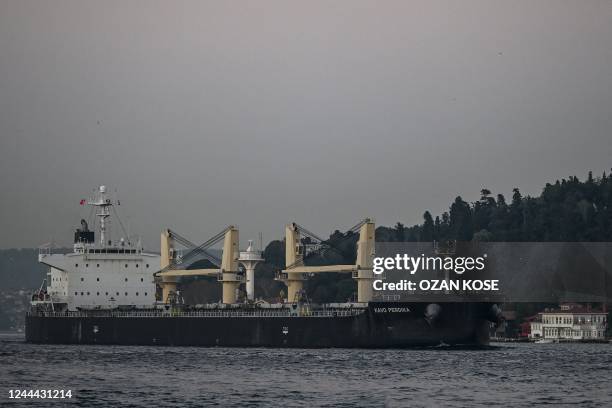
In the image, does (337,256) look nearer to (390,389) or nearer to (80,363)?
(80,363)

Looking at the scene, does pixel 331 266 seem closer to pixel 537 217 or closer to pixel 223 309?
pixel 223 309

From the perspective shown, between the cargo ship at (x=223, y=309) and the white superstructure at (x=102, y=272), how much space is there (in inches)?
3.3

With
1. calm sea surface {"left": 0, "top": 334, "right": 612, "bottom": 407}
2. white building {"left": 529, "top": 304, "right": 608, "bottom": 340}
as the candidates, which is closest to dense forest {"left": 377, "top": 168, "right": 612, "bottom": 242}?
white building {"left": 529, "top": 304, "right": 608, "bottom": 340}

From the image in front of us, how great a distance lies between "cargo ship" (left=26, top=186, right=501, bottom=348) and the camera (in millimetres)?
83750

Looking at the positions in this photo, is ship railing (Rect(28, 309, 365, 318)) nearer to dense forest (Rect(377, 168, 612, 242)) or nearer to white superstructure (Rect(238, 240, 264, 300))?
white superstructure (Rect(238, 240, 264, 300))

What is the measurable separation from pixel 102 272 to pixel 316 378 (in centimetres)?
4846

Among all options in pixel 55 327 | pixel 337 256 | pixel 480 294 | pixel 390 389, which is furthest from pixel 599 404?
pixel 337 256

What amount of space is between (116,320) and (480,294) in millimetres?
29183

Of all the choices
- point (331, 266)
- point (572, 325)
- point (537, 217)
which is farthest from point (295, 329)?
point (537, 217)

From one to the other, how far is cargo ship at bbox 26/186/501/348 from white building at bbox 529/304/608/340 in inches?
1415

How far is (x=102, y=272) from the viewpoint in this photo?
4097 inches

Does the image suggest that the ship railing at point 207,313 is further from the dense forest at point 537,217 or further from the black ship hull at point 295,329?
the dense forest at point 537,217

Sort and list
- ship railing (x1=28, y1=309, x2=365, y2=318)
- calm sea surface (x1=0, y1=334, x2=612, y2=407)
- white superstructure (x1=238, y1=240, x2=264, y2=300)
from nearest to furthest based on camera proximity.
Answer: calm sea surface (x1=0, y1=334, x2=612, y2=407) → ship railing (x1=28, y1=309, x2=365, y2=318) → white superstructure (x1=238, y1=240, x2=264, y2=300)

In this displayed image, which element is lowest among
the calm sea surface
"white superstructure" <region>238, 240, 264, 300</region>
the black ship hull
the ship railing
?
the calm sea surface
